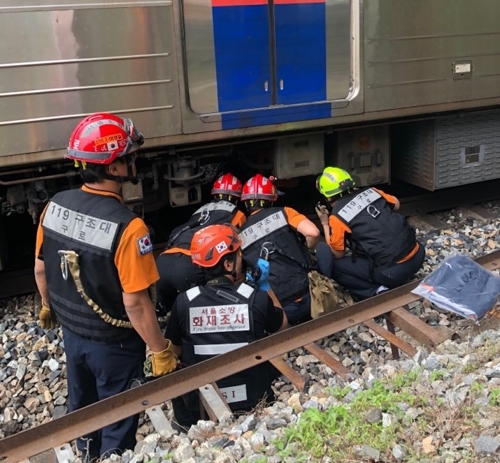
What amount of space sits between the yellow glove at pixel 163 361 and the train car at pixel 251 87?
1.79 metres

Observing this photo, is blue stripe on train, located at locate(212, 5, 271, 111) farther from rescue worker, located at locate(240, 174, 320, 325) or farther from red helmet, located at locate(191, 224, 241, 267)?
red helmet, located at locate(191, 224, 241, 267)

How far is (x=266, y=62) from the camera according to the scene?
5.05 meters

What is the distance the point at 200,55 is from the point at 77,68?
0.88 metres

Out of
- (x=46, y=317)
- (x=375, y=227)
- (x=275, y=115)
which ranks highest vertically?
(x=275, y=115)

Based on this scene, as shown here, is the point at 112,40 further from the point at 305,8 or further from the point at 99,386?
the point at 99,386

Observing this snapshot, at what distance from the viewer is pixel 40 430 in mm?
3031

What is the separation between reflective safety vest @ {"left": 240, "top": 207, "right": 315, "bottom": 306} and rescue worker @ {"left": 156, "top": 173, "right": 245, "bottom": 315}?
0.26 meters

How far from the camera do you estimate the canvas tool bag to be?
4.63 meters

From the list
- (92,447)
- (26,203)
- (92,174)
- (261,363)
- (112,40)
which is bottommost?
(92,447)

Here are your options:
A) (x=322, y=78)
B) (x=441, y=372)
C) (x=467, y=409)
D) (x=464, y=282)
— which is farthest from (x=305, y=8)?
(x=467, y=409)

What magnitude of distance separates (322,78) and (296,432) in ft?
10.8

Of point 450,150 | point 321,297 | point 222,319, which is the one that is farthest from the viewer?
point 450,150

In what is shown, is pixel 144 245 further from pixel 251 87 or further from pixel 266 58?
pixel 266 58

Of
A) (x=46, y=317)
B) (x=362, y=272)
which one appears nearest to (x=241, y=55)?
(x=362, y=272)
